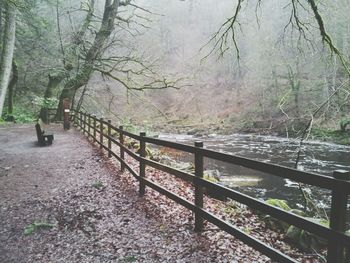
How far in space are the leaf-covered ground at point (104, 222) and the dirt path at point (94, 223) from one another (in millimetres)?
12

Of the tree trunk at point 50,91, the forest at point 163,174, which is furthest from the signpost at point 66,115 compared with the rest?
the tree trunk at point 50,91

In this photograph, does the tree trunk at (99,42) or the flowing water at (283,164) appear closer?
the flowing water at (283,164)

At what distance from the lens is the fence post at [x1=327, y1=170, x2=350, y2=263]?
278 centimetres

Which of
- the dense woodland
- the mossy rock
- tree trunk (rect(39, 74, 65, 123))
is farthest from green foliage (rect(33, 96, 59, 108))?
the mossy rock

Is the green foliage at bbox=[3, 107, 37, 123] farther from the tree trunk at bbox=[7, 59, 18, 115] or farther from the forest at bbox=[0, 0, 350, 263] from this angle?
Answer: the tree trunk at bbox=[7, 59, 18, 115]

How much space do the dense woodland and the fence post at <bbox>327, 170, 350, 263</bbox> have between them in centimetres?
220

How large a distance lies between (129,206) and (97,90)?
2199 cm

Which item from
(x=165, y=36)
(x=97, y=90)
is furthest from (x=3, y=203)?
(x=165, y=36)

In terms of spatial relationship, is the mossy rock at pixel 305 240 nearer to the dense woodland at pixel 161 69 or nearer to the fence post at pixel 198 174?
the fence post at pixel 198 174

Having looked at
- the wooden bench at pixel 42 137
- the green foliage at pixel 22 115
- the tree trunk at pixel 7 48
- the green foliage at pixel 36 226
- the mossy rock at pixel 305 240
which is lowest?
the mossy rock at pixel 305 240

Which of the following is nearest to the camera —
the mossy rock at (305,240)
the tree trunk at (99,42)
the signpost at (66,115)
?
the mossy rock at (305,240)

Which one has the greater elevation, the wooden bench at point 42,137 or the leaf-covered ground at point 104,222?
the wooden bench at point 42,137

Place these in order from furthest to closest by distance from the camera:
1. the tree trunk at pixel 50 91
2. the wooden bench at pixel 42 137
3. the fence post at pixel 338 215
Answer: the tree trunk at pixel 50 91 < the wooden bench at pixel 42 137 < the fence post at pixel 338 215

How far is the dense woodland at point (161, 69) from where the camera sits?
1490 cm
